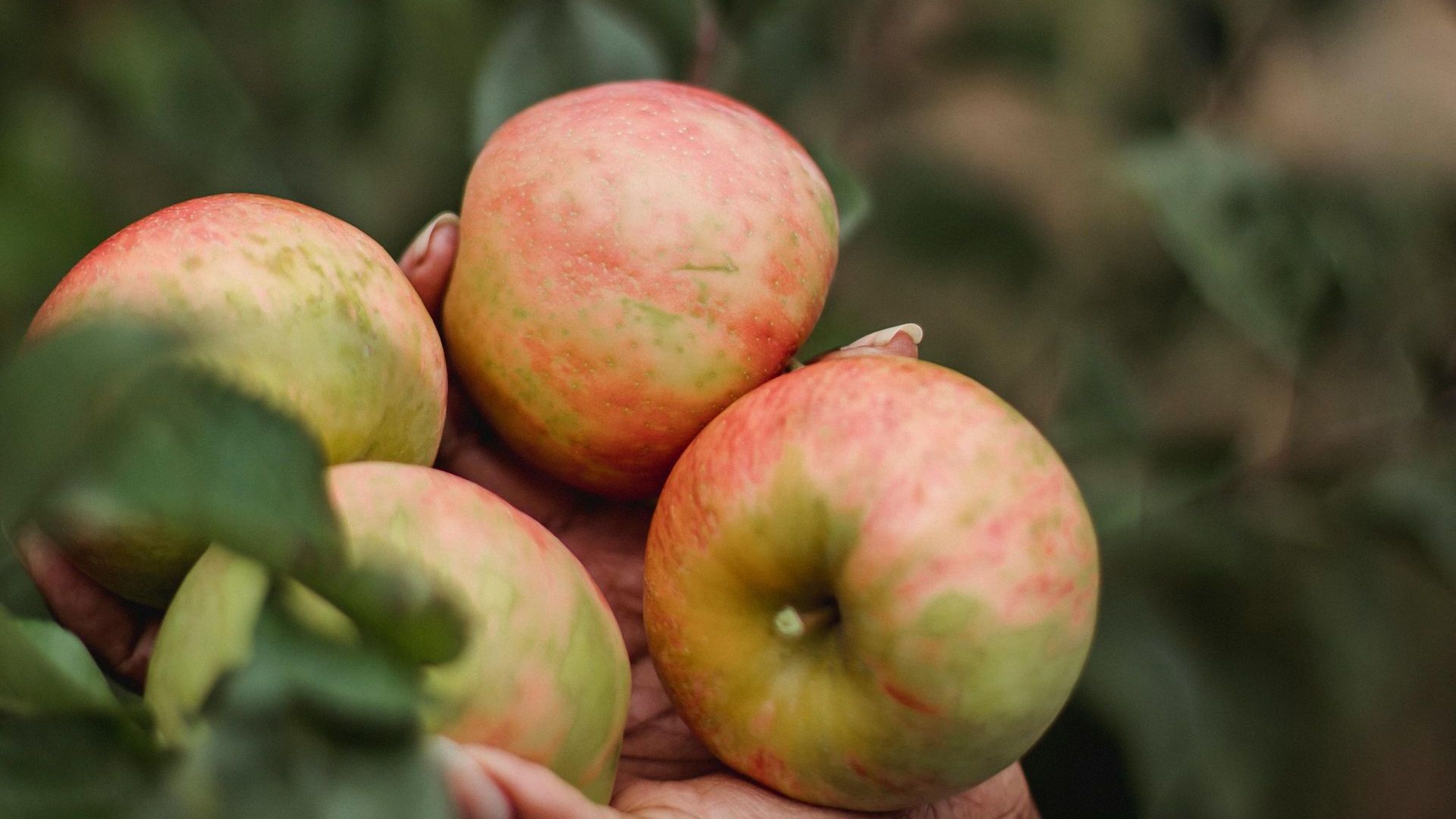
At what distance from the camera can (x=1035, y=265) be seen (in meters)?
1.19

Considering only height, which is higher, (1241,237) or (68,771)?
(68,771)

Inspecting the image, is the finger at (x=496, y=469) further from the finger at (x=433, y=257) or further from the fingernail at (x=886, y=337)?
the fingernail at (x=886, y=337)

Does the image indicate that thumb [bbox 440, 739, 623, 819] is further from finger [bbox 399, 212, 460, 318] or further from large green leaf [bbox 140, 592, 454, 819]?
finger [bbox 399, 212, 460, 318]

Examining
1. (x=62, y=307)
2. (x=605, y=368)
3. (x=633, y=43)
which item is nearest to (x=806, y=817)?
(x=605, y=368)

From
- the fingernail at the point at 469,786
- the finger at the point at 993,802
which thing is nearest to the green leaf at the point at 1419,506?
the finger at the point at 993,802

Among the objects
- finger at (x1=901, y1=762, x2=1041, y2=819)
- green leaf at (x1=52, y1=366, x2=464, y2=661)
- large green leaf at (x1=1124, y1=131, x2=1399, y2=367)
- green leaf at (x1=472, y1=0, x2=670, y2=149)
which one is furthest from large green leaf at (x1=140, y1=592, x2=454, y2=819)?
large green leaf at (x1=1124, y1=131, x2=1399, y2=367)

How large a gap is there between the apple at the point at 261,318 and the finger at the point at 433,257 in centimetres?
7

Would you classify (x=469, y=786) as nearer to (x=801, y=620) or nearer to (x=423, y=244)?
(x=801, y=620)

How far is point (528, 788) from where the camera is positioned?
0.50 m

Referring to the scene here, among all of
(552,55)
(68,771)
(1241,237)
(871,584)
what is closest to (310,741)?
(68,771)

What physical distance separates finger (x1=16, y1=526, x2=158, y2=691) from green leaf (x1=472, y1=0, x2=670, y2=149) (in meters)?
0.47

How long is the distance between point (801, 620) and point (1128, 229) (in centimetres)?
109

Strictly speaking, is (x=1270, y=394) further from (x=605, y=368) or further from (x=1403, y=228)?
(x=605, y=368)

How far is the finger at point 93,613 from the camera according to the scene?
0.67 m
